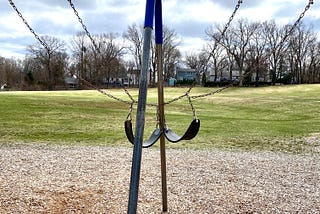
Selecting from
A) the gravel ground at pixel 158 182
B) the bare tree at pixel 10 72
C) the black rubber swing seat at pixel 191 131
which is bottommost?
the gravel ground at pixel 158 182

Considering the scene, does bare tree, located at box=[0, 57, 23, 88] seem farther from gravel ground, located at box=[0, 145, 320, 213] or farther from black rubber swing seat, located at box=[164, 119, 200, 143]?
black rubber swing seat, located at box=[164, 119, 200, 143]

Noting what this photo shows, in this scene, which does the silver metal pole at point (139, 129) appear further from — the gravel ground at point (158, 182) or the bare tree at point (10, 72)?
the bare tree at point (10, 72)

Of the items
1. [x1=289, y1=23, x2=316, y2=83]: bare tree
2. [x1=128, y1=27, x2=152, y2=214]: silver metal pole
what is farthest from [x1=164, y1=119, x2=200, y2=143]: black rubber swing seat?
[x1=289, y1=23, x2=316, y2=83]: bare tree

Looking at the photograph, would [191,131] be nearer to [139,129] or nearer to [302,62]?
[139,129]

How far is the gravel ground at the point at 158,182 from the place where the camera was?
13.8 feet

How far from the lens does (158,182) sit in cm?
529

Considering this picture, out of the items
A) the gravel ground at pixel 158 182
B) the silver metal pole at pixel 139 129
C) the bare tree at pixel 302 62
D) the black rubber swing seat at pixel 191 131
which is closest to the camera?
the silver metal pole at pixel 139 129

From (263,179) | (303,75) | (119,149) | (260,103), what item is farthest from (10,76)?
(263,179)

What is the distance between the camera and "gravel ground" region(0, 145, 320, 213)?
4.20 meters

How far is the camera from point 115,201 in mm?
4301

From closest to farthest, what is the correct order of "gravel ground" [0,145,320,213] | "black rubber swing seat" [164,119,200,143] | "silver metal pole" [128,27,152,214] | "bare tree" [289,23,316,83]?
1. "silver metal pole" [128,27,152,214]
2. "black rubber swing seat" [164,119,200,143]
3. "gravel ground" [0,145,320,213]
4. "bare tree" [289,23,316,83]

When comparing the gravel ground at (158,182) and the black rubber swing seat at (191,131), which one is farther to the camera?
the gravel ground at (158,182)

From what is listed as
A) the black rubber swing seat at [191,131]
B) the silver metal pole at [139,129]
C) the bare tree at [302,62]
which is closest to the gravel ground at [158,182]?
the black rubber swing seat at [191,131]

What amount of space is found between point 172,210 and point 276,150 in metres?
5.52
